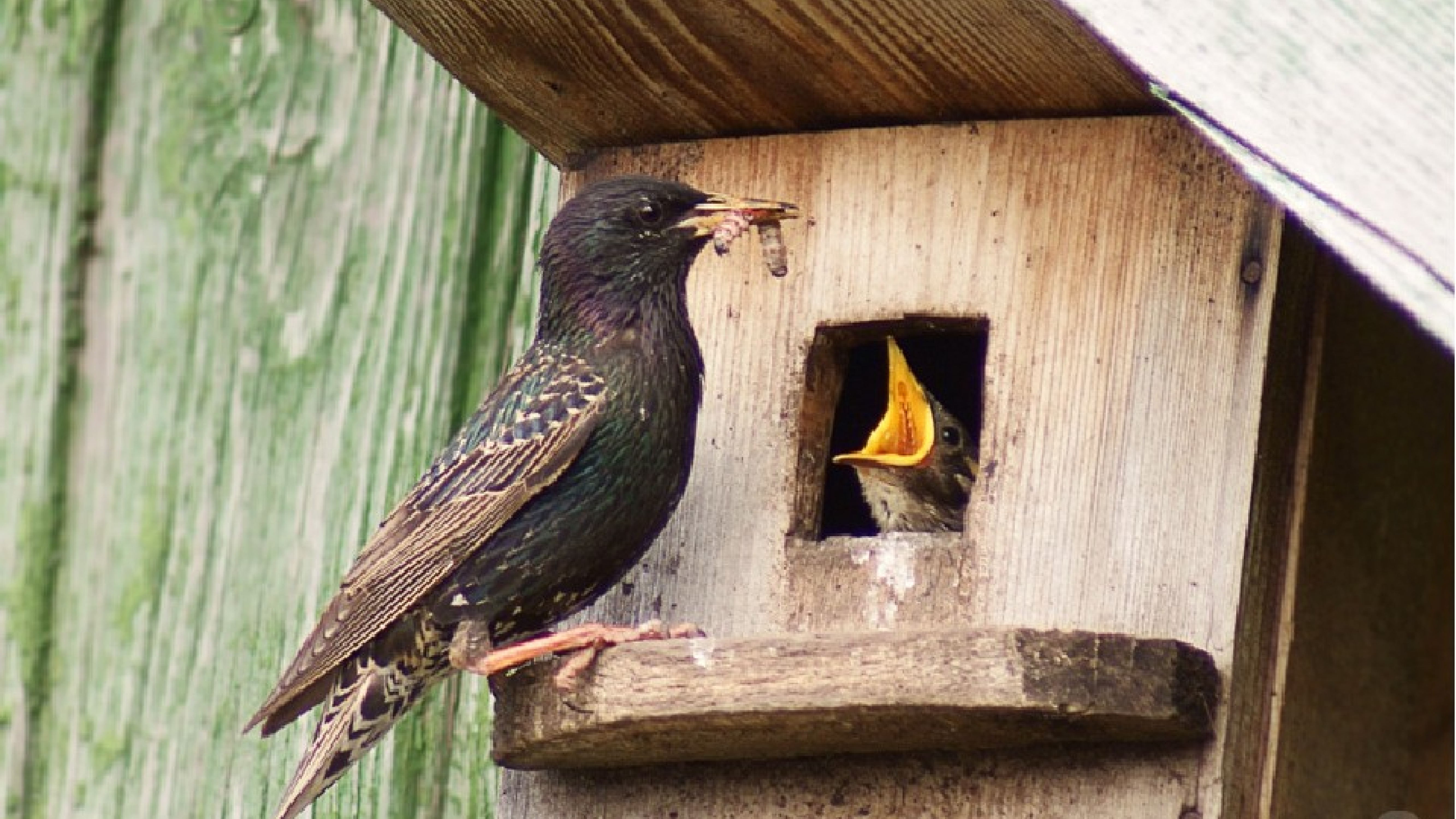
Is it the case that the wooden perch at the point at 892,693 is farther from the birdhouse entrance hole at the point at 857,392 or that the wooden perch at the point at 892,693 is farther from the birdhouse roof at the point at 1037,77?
the birdhouse roof at the point at 1037,77

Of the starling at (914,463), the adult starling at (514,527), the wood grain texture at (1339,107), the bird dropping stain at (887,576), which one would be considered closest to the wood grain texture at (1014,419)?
the bird dropping stain at (887,576)

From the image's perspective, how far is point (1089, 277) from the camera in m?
3.93

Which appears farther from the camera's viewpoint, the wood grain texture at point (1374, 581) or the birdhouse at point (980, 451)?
the wood grain texture at point (1374, 581)

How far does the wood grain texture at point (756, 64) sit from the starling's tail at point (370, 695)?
855 mm

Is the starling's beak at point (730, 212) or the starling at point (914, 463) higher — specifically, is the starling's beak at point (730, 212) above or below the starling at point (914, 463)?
above

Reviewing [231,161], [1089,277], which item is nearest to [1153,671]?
[1089,277]

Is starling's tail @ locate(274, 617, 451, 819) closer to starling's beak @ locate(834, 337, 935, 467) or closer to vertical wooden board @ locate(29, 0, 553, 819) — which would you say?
vertical wooden board @ locate(29, 0, 553, 819)

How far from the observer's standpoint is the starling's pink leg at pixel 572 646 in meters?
3.67

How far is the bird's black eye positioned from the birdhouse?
14 cm

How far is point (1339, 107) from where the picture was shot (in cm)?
289

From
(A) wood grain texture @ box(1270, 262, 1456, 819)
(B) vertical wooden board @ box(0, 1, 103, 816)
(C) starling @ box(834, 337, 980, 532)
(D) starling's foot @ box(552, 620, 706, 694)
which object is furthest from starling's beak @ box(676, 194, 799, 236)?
(B) vertical wooden board @ box(0, 1, 103, 816)

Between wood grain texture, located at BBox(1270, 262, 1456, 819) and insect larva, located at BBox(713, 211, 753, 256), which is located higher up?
insect larva, located at BBox(713, 211, 753, 256)

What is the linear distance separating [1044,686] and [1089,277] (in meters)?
0.76

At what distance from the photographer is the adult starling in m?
3.98
